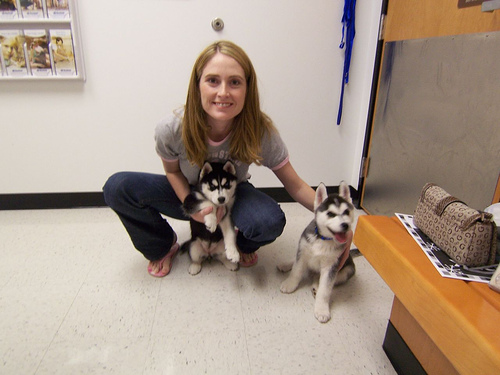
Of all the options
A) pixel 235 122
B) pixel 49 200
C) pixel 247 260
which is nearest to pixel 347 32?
pixel 235 122

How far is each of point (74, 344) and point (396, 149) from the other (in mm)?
2233

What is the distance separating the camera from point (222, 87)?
53.8 inches

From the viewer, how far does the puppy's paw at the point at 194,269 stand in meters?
1.81

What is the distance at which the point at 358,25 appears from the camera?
2.37 metres

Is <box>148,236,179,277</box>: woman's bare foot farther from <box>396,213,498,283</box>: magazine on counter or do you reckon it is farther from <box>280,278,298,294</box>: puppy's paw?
<box>396,213,498,283</box>: magazine on counter

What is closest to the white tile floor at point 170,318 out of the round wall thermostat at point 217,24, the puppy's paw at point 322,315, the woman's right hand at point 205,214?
the puppy's paw at point 322,315

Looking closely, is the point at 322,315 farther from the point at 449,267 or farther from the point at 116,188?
the point at 116,188

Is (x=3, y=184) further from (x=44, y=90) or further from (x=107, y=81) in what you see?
(x=107, y=81)

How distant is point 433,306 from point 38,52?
2.85 metres

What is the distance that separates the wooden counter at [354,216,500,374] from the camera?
706mm

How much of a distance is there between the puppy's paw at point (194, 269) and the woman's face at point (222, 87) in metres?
0.92

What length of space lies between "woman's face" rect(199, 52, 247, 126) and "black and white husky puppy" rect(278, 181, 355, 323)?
1.84ft

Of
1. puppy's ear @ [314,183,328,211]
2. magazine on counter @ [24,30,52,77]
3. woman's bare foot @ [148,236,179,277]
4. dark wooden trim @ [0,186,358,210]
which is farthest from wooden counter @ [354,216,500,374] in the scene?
magazine on counter @ [24,30,52,77]

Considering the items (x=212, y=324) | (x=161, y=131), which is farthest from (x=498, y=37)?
(x=212, y=324)
